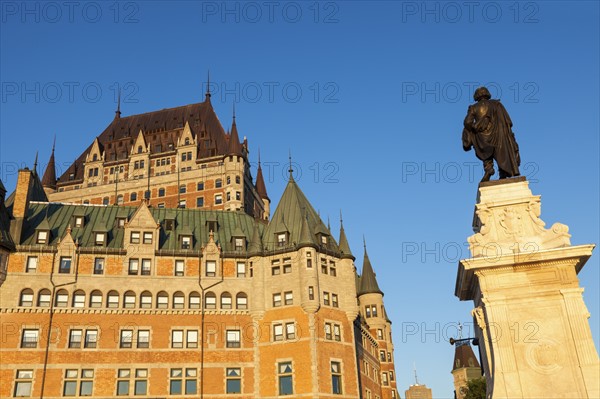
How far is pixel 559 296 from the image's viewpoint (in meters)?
14.3

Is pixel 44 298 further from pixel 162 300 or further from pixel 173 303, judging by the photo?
pixel 173 303

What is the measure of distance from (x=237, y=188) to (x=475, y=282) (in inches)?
3121

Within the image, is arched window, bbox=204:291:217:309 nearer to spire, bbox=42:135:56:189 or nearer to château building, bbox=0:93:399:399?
château building, bbox=0:93:399:399

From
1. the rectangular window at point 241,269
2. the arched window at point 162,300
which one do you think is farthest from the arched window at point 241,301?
the arched window at point 162,300

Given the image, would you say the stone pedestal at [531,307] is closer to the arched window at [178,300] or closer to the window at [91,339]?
the arched window at [178,300]

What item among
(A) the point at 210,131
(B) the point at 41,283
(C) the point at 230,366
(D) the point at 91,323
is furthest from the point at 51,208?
(A) the point at 210,131

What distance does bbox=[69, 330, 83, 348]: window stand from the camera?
47656 millimetres

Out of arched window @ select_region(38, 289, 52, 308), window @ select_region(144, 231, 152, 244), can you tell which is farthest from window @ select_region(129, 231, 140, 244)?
arched window @ select_region(38, 289, 52, 308)

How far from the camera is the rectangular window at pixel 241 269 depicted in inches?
2114

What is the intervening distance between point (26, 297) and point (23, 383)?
7305 millimetres

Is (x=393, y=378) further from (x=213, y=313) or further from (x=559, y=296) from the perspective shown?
(x=559, y=296)

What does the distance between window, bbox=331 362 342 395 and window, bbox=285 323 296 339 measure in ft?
14.2

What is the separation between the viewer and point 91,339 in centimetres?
4822

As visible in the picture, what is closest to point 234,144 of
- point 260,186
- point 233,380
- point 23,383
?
point 260,186
